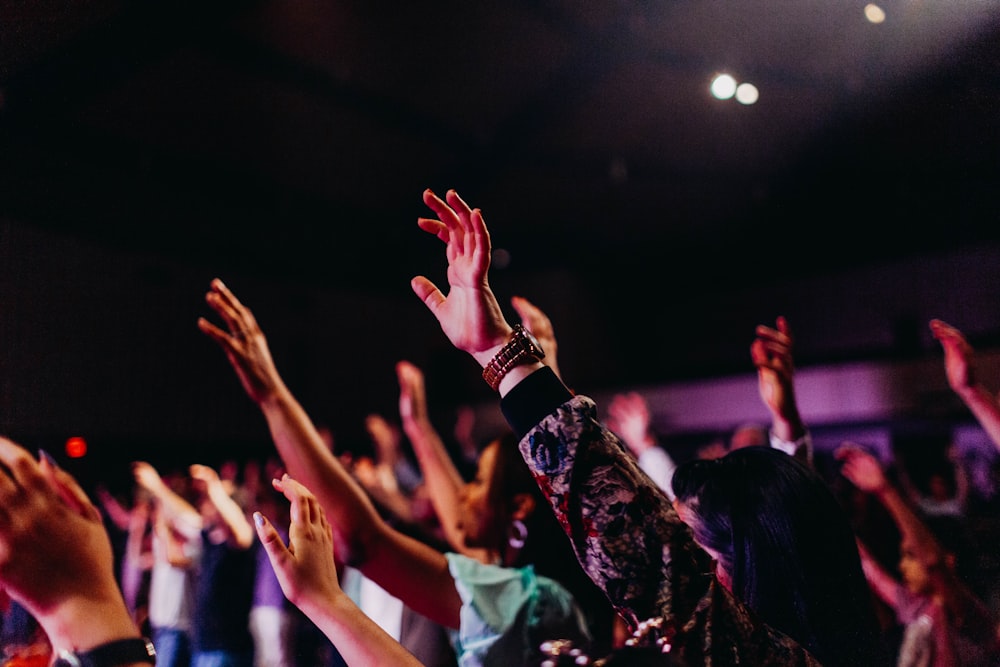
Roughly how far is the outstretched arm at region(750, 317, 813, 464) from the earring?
66cm

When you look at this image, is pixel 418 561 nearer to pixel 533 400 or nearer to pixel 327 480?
pixel 327 480

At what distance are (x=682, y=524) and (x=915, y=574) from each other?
188 cm

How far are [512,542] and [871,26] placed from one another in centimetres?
229

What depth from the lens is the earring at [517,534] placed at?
6.37 ft

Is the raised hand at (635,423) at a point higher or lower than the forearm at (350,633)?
higher

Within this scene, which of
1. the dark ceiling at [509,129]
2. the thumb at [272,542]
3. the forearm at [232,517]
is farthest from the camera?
the dark ceiling at [509,129]

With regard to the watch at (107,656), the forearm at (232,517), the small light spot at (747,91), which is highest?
the small light spot at (747,91)

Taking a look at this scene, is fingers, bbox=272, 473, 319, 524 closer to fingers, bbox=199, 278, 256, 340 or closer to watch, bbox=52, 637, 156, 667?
watch, bbox=52, 637, 156, 667

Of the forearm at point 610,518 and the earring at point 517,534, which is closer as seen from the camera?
the forearm at point 610,518

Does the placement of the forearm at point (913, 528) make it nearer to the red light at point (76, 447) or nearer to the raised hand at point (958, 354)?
the raised hand at point (958, 354)

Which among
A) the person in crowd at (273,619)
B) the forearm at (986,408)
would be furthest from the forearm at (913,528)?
Result: the person in crowd at (273,619)

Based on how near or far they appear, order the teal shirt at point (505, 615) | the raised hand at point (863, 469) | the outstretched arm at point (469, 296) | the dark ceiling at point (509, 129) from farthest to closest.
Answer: the dark ceiling at point (509, 129) < the raised hand at point (863, 469) < the teal shirt at point (505, 615) < the outstretched arm at point (469, 296)

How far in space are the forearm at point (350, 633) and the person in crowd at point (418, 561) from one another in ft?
1.40

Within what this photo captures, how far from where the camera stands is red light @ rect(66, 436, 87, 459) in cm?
531
